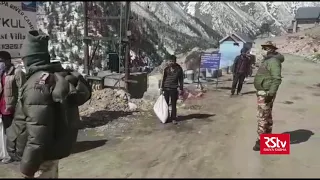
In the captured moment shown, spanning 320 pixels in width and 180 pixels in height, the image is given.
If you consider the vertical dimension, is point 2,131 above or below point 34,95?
below

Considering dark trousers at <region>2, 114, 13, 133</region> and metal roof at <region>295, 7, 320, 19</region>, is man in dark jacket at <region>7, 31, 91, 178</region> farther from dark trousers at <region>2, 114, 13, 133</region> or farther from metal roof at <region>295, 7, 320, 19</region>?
metal roof at <region>295, 7, 320, 19</region>


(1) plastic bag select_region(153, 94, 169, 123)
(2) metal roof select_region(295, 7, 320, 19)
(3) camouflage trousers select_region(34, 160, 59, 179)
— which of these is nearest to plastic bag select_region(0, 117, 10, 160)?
(3) camouflage trousers select_region(34, 160, 59, 179)

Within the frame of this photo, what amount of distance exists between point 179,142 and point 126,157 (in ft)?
3.96

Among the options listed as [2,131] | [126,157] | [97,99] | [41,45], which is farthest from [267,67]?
[97,99]

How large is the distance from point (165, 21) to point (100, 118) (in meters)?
3.66

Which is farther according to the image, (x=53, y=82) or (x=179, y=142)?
(x=179, y=142)

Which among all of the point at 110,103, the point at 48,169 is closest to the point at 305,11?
the point at 110,103

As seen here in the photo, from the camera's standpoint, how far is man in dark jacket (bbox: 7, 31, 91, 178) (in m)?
2.80

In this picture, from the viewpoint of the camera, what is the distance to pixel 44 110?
2.80m

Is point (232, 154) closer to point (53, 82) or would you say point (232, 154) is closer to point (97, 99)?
point (53, 82)

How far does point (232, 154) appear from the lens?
571cm

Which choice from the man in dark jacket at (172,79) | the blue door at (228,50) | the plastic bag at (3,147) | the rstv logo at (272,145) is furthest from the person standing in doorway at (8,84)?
the blue door at (228,50)

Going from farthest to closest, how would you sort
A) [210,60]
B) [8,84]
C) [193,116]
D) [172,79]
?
[210,60] → [193,116] → [172,79] → [8,84]

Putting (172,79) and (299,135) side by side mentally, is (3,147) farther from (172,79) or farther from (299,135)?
(299,135)
